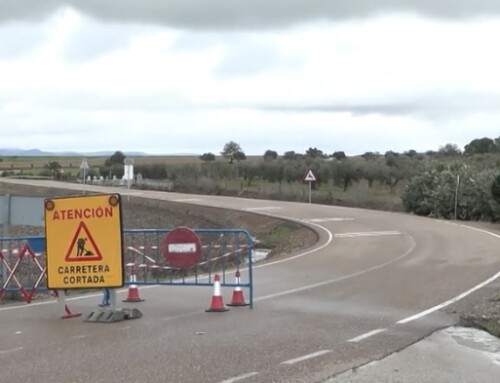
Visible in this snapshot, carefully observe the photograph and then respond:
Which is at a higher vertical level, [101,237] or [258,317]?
[101,237]

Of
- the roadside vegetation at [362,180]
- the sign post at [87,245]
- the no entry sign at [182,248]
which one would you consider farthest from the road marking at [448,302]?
the roadside vegetation at [362,180]

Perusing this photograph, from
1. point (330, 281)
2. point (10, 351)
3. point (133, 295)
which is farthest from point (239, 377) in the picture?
point (330, 281)

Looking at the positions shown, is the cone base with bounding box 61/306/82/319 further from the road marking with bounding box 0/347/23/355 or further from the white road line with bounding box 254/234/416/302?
the white road line with bounding box 254/234/416/302

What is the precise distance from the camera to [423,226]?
1286 inches

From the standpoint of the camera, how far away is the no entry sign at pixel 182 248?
1243 cm

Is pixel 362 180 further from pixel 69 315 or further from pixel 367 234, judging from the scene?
pixel 69 315

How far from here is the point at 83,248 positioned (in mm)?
12000

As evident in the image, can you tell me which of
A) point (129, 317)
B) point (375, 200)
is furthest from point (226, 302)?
point (375, 200)

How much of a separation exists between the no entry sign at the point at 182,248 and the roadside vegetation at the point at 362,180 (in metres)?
20.6

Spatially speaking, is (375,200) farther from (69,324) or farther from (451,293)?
(69,324)

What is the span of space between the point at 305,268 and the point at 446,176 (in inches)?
886

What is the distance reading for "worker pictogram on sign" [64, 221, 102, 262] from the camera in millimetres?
11914

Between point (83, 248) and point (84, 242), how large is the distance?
0.29ft

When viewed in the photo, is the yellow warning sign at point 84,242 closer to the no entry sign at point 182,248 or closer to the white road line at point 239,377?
the no entry sign at point 182,248
